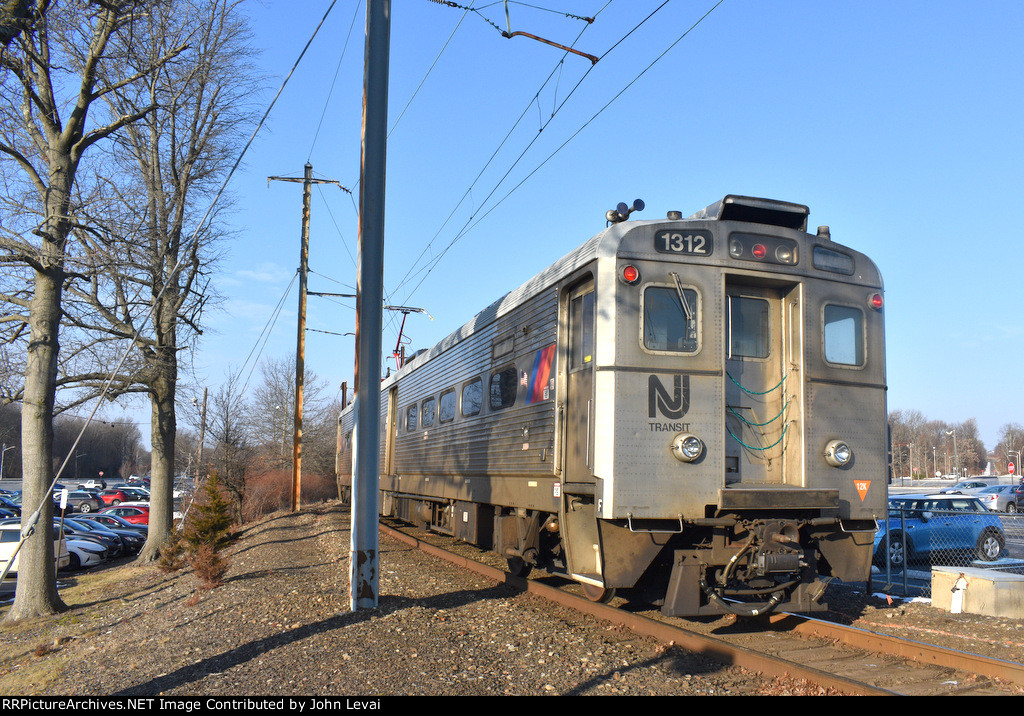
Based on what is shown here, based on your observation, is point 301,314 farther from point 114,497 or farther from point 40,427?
point 114,497

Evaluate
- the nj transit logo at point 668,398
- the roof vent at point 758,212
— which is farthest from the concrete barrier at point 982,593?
the roof vent at point 758,212

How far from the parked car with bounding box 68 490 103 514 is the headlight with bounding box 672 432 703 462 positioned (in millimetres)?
43247

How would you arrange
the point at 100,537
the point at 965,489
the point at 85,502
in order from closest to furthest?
the point at 100,537
the point at 965,489
the point at 85,502

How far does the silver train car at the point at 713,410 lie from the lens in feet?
21.0

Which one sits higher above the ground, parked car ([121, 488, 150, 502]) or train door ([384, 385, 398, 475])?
train door ([384, 385, 398, 475])

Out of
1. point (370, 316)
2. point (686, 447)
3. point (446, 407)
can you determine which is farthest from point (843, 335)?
point (446, 407)

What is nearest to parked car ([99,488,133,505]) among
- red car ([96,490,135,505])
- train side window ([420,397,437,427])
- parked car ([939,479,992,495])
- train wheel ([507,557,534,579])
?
red car ([96,490,135,505])

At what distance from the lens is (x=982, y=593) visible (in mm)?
7801

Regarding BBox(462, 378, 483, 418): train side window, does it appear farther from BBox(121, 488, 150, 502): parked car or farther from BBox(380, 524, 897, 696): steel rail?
BBox(121, 488, 150, 502): parked car

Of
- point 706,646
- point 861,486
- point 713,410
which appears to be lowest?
point 706,646

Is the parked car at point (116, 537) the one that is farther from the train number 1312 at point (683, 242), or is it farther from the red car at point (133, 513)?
→ the train number 1312 at point (683, 242)

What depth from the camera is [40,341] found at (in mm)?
11289

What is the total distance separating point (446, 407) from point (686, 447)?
21.0 ft

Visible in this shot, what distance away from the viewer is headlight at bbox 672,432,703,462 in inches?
251
